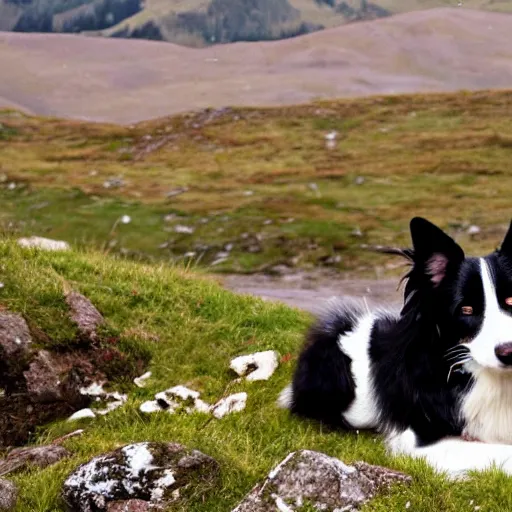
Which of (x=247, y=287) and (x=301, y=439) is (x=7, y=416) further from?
(x=247, y=287)

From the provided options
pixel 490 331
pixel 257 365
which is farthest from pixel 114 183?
pixel 490 331

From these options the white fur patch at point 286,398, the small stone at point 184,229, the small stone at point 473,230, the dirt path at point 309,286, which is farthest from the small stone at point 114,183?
the white fur patch at point 286,398

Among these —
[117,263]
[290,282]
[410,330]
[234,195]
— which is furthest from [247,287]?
[410,330]

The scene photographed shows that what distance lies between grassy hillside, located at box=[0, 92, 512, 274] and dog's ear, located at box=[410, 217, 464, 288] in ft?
27.1

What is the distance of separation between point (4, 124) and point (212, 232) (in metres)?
10.1

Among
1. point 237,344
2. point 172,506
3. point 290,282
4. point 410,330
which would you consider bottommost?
point 290,282

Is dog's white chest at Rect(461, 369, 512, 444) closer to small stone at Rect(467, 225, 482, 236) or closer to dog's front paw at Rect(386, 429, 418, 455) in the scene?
dog's front paw at Rect(386, 429, 418, 455)

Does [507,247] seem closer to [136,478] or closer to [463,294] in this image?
[463,294]

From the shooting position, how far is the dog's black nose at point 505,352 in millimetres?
4254

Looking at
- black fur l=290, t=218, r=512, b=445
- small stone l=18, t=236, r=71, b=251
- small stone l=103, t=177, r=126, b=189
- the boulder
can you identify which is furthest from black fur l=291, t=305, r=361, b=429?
small stone l=103, t=177, r=126, b=189

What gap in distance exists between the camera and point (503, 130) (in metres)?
20.2

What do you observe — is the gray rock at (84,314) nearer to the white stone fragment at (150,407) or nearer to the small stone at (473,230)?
the white stone fragment at (150,407)

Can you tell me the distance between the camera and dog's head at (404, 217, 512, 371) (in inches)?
173

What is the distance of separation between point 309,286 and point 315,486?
972cm
